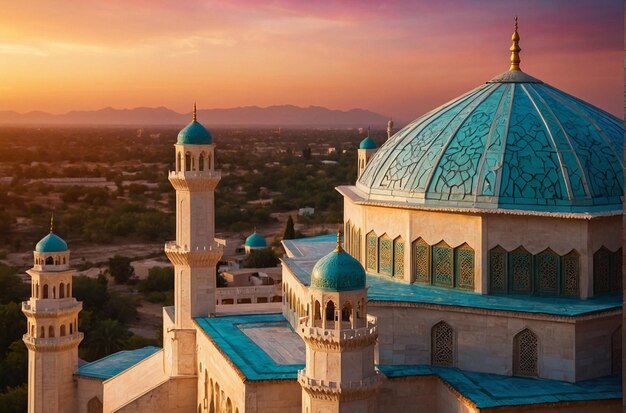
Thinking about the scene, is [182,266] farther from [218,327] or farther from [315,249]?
[315,249]

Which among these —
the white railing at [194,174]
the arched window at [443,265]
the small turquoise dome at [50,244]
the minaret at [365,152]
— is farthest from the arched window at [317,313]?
the minaret at [365,152]

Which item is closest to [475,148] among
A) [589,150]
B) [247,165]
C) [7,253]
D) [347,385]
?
[589,150]

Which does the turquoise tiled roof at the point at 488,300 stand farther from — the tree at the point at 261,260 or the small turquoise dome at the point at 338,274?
the tree at the point at 261,260

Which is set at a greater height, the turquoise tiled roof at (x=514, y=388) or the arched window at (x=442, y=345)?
the arched window at (x=442, y=345)

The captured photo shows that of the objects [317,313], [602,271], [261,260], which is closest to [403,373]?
[317,313]

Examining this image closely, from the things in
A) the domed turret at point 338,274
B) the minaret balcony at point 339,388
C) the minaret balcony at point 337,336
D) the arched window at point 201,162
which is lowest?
the minaret balcony at point 339,388

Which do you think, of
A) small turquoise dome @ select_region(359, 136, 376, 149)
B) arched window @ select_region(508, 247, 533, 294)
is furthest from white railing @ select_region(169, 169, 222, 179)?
arched window @ select_region(508, 247, 533, 294)

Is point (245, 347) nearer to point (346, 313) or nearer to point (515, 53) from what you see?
point (346, 313)

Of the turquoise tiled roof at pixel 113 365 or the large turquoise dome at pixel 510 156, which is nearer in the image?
the large turquoise dome at pixel 510 156
